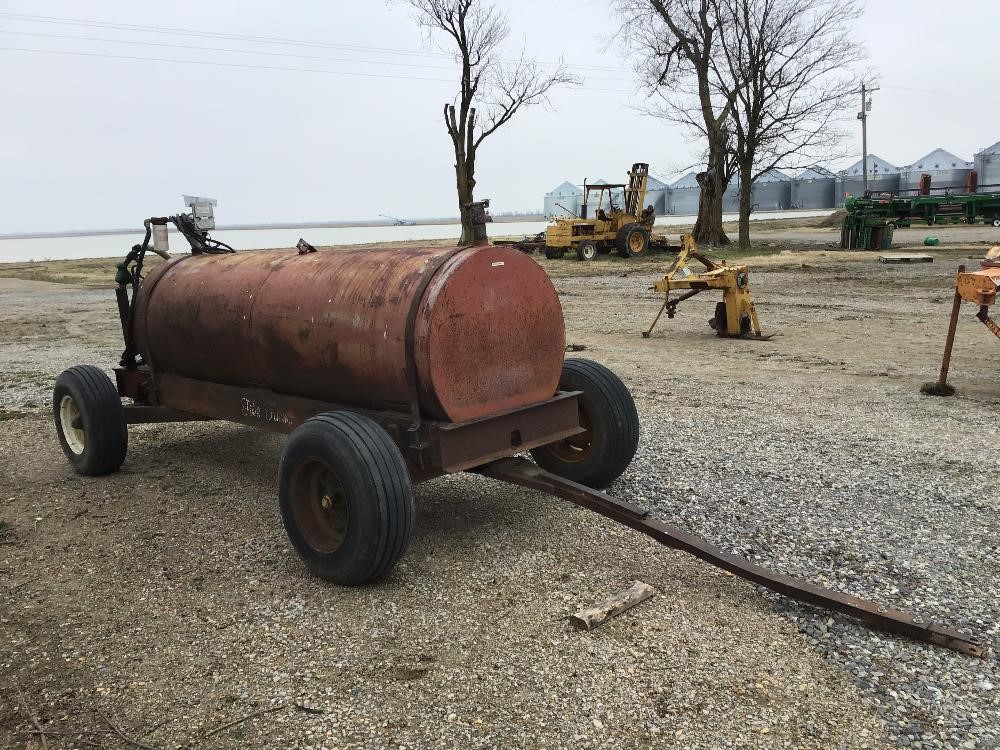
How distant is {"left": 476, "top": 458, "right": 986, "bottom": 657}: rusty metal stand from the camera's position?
3010 millimetres

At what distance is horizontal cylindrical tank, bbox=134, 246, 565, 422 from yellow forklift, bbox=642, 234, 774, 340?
600 cm

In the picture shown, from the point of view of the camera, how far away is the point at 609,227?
1032 inches

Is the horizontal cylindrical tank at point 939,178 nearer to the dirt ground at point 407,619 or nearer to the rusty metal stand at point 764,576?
the dirt ground at point 407,619

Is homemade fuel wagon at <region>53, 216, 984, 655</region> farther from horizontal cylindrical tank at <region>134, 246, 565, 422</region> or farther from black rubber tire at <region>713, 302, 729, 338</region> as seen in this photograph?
black rubber tire at <region>713, 302, 729, 338</region>

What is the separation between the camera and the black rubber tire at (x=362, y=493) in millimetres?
3459

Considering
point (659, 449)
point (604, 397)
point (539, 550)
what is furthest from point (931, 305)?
point (539, 550)

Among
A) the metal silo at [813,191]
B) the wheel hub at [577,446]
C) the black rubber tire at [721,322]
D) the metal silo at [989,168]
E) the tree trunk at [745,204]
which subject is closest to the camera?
the wheel hub at [577,446]

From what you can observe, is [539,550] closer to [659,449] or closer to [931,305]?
[659,449]

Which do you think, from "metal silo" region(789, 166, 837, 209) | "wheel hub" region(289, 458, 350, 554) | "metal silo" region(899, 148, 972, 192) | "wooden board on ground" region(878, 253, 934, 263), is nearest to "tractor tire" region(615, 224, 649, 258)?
"wooden board on ground" region(878, 253, 934, 263)

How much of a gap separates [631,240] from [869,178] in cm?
4232

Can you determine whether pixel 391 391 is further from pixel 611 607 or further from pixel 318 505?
pixel 611 607

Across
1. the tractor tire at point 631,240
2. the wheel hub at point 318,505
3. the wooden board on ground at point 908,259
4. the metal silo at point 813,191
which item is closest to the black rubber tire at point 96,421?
the wheel hub at point 318,505

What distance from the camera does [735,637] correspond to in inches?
123

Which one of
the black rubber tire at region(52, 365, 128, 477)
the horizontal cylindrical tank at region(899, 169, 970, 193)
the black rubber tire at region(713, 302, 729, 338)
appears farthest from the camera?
the horizontal cylindrical tank at region(899, 169, 970, 193)
